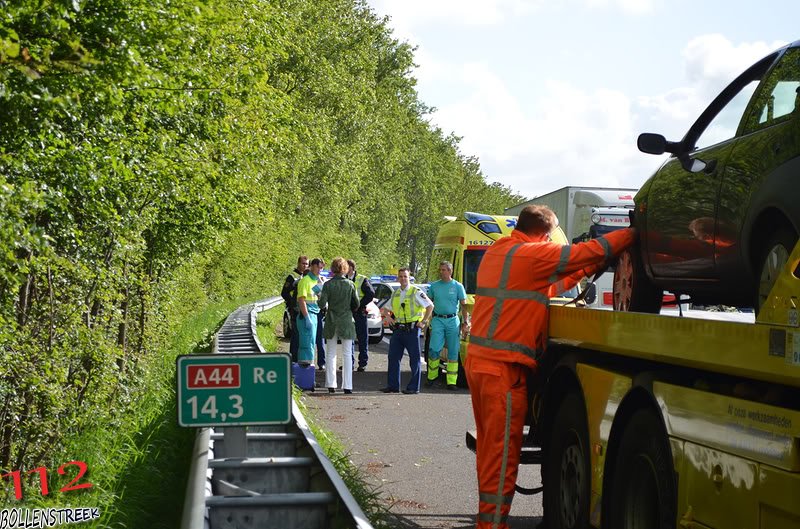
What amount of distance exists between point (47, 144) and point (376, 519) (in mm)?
3477

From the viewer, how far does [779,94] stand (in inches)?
221

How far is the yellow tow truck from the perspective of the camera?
4.06m

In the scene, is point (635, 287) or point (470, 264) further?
point (470, 264)

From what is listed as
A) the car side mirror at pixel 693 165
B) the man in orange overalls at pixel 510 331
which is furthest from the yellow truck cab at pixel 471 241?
the car side mirror at pixel 693 165

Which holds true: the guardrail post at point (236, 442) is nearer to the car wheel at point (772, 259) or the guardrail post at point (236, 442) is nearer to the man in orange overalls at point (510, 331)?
the man in orange overalls at point (510, 331)

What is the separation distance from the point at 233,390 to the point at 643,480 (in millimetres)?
2126

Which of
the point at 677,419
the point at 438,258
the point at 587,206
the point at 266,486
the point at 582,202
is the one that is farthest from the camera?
the point at 438,258

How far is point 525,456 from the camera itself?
7457mm

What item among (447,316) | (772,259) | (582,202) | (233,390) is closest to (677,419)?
(772,259)

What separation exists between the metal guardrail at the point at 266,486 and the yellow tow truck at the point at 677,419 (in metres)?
1.23

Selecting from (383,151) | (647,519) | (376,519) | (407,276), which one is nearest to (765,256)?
(647,519)

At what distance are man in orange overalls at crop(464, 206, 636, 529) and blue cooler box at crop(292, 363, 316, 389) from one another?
10.1 metres

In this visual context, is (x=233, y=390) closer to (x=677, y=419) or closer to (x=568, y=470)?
(x=568, y=470)

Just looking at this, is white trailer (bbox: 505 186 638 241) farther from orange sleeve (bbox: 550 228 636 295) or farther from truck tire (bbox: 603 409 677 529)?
truck tire (bbox: 603 409 677 529)
